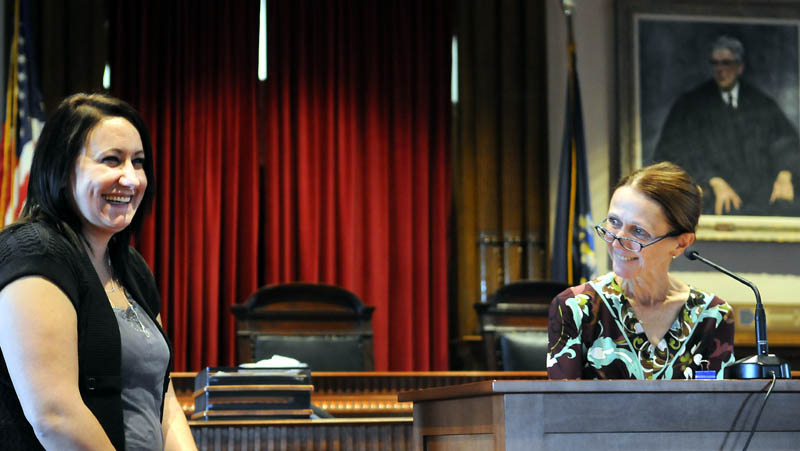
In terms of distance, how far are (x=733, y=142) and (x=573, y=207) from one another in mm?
1480

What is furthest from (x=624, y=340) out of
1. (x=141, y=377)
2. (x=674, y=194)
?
(x=141, y=377)

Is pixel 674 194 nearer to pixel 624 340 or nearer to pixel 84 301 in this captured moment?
pixel 624 340

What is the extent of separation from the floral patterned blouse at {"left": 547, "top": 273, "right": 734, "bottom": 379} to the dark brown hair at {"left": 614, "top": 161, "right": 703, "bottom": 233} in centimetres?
23

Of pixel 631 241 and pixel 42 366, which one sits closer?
pixel 42 366

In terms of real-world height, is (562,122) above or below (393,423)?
above

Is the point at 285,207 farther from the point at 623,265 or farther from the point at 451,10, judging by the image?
the point at 623,265

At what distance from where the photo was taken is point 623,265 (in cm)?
274

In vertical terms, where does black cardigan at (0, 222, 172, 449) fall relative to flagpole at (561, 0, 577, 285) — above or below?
below

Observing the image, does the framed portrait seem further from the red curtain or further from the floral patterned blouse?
the floral patterned blouse

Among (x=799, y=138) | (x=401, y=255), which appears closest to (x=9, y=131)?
(x=401, y=255)

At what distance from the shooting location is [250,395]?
340cm

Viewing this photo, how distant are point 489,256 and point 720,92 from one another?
7.04 ft

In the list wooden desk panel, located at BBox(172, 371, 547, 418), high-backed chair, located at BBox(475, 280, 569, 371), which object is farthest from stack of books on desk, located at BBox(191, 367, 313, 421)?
high-backed chair, located at BBox(475, 280, 569, 371)

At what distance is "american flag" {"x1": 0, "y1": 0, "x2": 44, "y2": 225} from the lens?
6.10 meters
